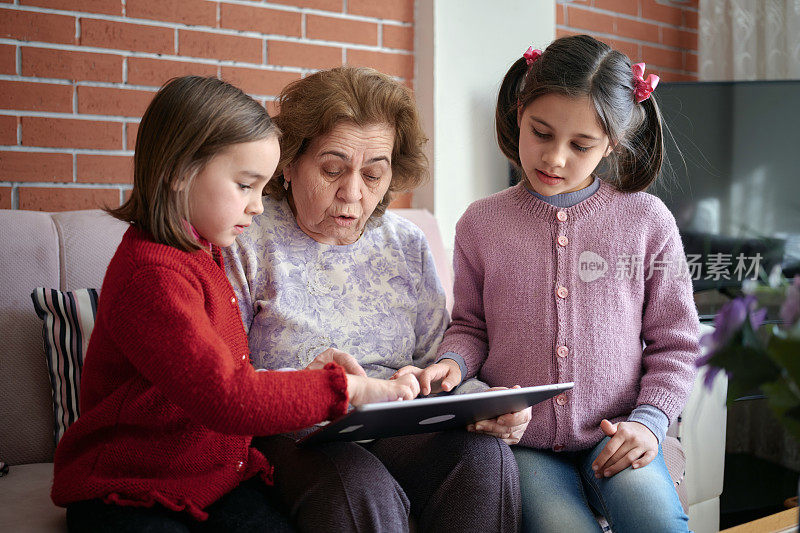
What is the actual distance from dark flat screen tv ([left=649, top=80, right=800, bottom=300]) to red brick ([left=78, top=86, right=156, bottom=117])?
1.65 meters

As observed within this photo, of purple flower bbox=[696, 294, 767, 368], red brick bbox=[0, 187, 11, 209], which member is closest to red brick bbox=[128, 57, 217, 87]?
red brick bbox=[0, 187, 11, 209]

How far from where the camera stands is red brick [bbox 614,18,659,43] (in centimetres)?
296

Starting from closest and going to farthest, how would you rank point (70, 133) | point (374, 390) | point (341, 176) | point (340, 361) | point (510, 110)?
1. point (374, 390)
2. point (340, 361)
3. point (341, 176)
4. point (510, 110)
5. point (70, 133)

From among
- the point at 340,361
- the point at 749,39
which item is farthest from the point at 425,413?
the point at 749,39

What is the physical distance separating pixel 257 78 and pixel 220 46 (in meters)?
0.14

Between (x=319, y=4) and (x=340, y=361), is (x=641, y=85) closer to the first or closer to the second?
(x=340, y=361)

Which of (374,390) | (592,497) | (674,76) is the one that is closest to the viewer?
(374,390)

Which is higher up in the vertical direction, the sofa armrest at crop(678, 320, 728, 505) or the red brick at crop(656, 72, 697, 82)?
the red brick at crop(656, 72, 697, 82)

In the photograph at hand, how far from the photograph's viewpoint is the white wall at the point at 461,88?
2.39 metres

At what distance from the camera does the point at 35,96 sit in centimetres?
195

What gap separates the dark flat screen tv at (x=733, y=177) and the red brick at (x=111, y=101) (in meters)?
1.65

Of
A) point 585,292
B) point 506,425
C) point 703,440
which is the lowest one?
point 703,440

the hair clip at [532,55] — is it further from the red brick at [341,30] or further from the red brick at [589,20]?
the red brick at [589,20]

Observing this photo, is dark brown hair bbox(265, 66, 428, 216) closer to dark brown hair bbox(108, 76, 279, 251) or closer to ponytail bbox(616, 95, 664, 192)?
dark brown hair bbox(108, 76, 279, 251)
